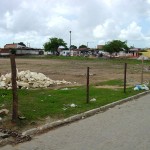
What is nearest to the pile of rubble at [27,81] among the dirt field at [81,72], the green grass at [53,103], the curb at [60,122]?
the green grass at [53,103]

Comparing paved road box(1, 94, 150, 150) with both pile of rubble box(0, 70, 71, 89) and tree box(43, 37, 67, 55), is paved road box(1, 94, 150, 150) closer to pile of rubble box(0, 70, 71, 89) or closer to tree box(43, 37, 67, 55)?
pile of rubble box(0, 70, 71, 89)

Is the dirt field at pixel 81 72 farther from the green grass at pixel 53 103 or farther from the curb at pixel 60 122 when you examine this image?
the curb at pixel 60 122

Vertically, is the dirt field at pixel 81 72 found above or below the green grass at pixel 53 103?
below

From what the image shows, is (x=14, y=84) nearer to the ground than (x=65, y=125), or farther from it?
farther from it

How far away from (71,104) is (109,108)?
1415 mm

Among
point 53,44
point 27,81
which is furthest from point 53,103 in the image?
point 53,44

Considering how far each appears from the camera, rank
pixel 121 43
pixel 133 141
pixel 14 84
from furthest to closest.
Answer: pixel 121 43, pixel 14 84, pixel 133 141

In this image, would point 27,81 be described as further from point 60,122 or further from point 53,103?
point 60,122

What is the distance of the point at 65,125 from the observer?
9.94m

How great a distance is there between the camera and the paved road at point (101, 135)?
7.67m

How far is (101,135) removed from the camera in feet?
28.7

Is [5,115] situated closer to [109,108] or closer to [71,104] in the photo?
[71,104]

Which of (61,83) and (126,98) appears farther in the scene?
(61,83)

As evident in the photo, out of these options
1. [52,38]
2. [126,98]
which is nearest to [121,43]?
[52,38]
